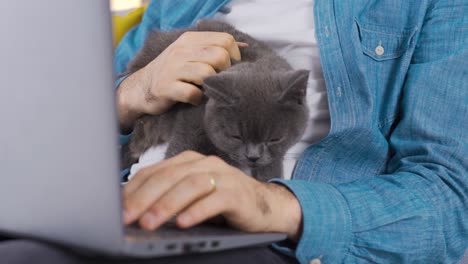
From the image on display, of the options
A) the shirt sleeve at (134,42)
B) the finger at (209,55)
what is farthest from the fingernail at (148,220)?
the shirt sleeve at (134,42)

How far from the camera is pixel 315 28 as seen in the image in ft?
3.93

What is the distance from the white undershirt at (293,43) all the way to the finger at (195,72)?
0.21 meters

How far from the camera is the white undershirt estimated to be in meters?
1.25

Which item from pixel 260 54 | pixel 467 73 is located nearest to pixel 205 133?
pixel 260 54

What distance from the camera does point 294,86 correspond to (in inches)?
41.4

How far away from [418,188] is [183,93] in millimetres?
537

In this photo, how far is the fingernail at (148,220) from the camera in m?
0.61

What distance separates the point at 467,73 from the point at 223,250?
703 millimetres

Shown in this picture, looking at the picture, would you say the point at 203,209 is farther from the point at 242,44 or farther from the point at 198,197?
the point at 242,44

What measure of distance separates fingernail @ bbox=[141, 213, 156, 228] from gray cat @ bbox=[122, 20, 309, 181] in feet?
1.53

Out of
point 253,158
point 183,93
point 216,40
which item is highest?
point 216,40

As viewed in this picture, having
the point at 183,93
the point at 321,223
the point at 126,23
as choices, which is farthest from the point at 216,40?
the point at 126,23

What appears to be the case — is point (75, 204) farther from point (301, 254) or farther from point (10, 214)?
point (301, 254)

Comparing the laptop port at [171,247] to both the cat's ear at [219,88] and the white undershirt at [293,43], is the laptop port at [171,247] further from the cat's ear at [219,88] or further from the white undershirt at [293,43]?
the white undershirt at [293,43]
